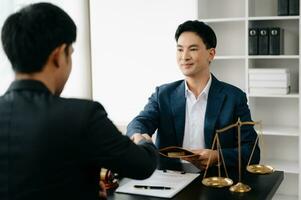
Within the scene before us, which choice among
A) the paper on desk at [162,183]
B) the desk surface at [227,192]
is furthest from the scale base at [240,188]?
the paper on desk at [162,183]

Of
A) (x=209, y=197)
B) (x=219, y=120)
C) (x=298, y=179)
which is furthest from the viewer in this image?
(x=298, y=179)

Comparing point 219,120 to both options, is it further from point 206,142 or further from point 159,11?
point 159,11

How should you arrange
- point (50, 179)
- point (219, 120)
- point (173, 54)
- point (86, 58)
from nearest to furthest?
point (50, 179)
point (219, 120)
point (173, 54)
point (86, 58)

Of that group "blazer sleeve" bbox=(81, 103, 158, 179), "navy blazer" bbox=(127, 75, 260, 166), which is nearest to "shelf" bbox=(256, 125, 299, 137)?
"navy blazer" bbox=(127, 75, 260, 166)

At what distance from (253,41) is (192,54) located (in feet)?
3.87

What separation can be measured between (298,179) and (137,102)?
1560 millimetres

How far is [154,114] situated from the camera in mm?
2537

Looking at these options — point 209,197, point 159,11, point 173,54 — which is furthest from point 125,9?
point 209,197

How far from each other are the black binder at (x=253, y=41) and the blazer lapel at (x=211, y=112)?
118cm

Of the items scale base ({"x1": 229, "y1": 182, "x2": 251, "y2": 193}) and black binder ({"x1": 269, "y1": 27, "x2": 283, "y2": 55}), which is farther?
black binder ({"x1": 269, "y1": 27, "x2": 283, "y2": 55})

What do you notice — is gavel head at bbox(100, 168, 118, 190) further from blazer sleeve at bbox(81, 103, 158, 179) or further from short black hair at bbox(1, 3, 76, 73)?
short black hair at bbox(1, 3, 76, 73)

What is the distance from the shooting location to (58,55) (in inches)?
48.2

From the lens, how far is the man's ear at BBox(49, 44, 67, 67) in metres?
1.22

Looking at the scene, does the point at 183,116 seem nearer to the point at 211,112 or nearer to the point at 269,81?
the point at 211,112
